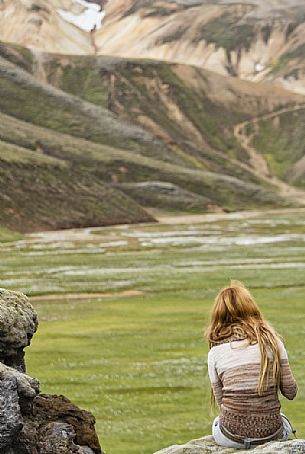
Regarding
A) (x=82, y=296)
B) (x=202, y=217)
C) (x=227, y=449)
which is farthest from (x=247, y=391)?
(x=202, y=217)

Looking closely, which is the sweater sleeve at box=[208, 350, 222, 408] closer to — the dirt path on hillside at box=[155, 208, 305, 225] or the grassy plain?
the grassy plain

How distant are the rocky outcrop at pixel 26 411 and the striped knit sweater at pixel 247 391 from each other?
6.74 feet

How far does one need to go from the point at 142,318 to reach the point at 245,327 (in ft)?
108

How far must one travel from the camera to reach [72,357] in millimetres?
34375

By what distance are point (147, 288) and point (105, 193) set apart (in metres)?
109

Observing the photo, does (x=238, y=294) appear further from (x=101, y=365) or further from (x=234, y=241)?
(x=234, y=241)

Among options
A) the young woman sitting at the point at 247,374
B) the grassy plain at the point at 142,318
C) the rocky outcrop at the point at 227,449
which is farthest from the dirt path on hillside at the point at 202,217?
the young woman sitting at the point at 247,374

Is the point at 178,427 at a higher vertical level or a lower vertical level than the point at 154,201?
higher

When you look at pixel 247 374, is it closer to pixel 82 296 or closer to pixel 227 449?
pixel 227 449

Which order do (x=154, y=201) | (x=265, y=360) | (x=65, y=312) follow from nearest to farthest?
(x=265, y=360)
(x=65, y=312)
(x=154, y=201)

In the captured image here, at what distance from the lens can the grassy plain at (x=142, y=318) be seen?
996 inches

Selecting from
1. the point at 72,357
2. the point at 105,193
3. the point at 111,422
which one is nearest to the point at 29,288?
the point at 72,357

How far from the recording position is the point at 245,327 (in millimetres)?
12680

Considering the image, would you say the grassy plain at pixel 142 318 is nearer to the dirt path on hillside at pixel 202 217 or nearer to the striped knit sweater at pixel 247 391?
the striped knit sweater at pixel 247 391
